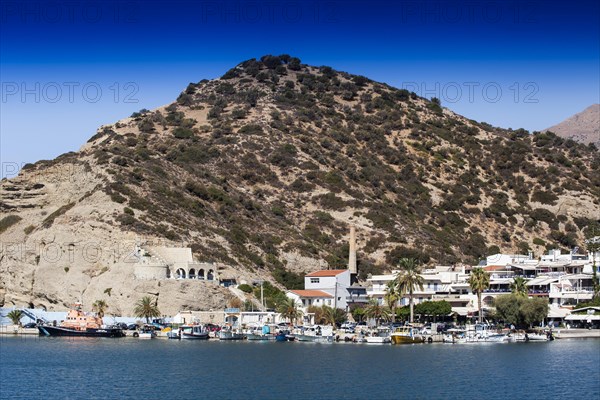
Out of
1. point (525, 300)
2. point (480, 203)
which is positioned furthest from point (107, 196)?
point (480, 203)

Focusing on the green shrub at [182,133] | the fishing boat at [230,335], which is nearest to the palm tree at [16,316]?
the fishing boat at [230,335]

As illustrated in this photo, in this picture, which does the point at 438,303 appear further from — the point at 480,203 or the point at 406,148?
the point at 406,148

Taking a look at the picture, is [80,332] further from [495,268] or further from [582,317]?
[582,317]

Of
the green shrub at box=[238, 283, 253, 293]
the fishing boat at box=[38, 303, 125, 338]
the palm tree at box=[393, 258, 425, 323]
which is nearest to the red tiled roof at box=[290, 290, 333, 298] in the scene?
the green shrub at box=[238, 283, 253, 293]

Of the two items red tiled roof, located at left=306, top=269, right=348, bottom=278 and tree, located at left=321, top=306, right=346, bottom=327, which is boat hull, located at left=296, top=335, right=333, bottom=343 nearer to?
tree, located at left=321, top=306, right=346, bottom=327

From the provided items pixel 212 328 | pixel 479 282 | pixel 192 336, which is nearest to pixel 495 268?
pixel 479 282

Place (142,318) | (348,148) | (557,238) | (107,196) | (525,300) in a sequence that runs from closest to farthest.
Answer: (525,300) → (142,318) → (107,196) → (557,238) → (348,148)

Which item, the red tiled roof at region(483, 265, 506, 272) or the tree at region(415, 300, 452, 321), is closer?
the tree at region(415, 300, 452, 321)
